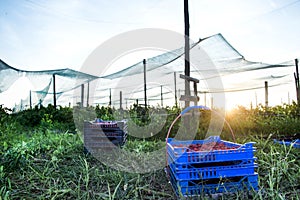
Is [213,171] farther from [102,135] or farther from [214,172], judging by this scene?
[102,135]

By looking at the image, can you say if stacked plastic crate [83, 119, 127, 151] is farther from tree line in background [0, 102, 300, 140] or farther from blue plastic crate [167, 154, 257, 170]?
tree line in background [0, 102, 300, 140]

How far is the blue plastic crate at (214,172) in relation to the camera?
1523mm

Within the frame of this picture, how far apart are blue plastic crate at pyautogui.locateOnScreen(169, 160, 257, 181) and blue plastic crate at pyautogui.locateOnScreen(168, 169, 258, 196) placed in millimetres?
36

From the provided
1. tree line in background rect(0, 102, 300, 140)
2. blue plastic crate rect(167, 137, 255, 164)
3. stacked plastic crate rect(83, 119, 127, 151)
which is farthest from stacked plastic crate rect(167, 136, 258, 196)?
tree line in background rect(0, 102, 300, 140)

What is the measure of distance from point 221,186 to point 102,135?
1506 mm

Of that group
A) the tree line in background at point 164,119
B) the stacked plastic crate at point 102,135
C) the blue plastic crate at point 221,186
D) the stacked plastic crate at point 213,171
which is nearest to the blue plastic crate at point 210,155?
the stacked plastic crate at point 213,171

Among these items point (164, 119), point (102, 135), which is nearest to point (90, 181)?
point (102, 135)

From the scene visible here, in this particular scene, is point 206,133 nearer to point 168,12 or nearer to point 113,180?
point 168,12

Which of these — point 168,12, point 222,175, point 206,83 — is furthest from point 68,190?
point 206,83

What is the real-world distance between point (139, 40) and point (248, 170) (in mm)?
2996

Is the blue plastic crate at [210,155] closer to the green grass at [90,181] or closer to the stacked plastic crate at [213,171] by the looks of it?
the stacked plastic crate at [213,171]

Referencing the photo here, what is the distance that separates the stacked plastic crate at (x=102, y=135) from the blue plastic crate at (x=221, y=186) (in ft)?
4.25

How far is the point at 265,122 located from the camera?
5.11 meters

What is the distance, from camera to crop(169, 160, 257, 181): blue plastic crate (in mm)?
1523
